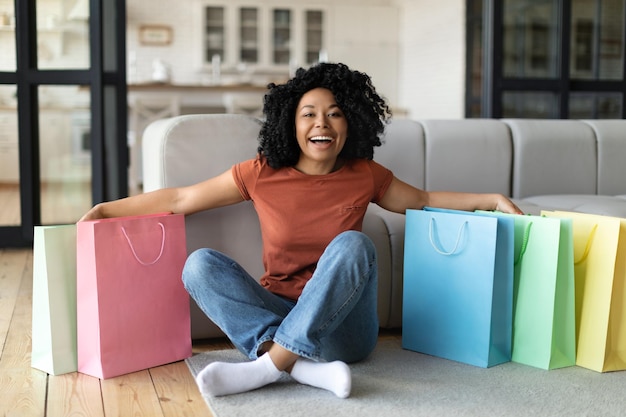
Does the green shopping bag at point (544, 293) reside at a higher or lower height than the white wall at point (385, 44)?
lower

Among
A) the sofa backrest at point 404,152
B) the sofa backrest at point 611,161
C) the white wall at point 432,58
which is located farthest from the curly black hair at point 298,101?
the white wall at point 432,58

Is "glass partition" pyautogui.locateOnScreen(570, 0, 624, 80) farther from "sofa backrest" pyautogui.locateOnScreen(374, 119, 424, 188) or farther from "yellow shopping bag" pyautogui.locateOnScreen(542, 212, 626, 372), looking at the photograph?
"yellow shopping bag" pyautogui.locateOnScreen(542, 212, 626, 372)

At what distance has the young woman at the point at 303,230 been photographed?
185 cm

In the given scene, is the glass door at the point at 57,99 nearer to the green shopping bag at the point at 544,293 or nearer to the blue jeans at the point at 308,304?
the blue jeans at the point at 308,304

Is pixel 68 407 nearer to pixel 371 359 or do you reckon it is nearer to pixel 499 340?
pixel 371 359

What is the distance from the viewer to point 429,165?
295 cm

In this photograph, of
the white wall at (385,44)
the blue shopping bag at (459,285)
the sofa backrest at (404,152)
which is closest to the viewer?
the blue shopping bag at (459,285)

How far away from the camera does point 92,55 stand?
3.80 metres

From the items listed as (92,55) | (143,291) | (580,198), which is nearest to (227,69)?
(92,55)

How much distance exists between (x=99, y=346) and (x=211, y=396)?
347 millimetres

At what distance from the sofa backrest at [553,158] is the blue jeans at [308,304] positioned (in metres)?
1.38

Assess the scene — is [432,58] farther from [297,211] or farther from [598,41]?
[297,211]

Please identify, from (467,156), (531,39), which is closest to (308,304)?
(467,156)

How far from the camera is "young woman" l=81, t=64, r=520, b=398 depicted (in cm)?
→ 185
